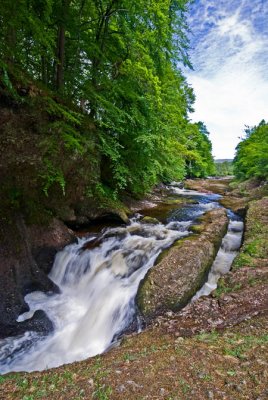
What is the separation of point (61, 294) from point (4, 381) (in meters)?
3.66

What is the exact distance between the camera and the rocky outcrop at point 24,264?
6.19 m

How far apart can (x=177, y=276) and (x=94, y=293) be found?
228cm

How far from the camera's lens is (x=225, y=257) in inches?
324

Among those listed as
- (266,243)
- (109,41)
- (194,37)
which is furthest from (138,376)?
(194,37)

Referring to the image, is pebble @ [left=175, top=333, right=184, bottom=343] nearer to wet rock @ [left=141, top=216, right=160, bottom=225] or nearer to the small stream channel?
the small stream channel

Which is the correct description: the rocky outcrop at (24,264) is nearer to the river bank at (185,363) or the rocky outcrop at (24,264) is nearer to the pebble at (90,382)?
the river bank at (185,363)

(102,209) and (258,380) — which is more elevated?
(102,209)

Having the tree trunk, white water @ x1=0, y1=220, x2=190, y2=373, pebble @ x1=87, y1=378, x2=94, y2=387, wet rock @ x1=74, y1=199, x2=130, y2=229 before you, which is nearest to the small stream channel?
white water @ x1=0, y1=220, x2=190, y2=373

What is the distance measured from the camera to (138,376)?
336 centimetres

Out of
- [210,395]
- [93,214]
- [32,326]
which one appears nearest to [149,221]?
[93,214]

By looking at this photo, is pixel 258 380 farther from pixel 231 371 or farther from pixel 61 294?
pixel 61 294

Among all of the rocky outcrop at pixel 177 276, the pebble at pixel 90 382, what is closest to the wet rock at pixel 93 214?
the rocky outcrop at pixel 177 276

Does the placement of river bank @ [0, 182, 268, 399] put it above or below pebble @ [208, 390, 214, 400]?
below

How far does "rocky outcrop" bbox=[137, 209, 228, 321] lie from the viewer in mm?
5797
